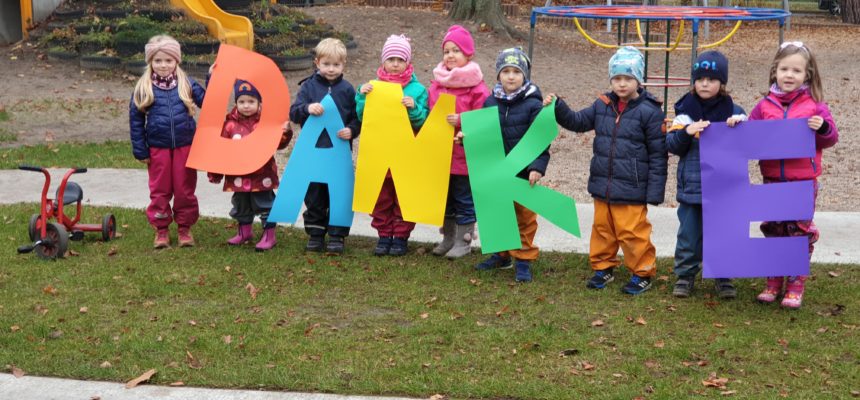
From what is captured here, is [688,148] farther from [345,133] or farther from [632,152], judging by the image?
[345,133]

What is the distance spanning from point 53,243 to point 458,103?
2.92 metres

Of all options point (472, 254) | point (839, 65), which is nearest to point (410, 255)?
point (472, 254)

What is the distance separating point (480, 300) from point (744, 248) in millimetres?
1556

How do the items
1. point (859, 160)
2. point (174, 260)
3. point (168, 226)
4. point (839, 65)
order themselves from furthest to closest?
point (839, 65) → point (859, 160) → point (168, 226) → point (174, 260)

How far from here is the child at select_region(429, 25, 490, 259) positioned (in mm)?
7191

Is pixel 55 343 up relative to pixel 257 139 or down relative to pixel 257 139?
down

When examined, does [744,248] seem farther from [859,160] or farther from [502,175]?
[859,160]

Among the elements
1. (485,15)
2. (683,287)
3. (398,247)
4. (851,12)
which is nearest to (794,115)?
(683,287)

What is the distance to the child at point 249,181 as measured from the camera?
7.71 meters

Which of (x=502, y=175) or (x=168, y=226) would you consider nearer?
(x=502, y=175)

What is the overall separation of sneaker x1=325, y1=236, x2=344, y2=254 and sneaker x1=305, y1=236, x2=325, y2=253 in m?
0.07

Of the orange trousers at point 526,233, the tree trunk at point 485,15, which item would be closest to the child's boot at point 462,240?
the orange trousers at point 526,233

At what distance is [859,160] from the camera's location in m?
11.1

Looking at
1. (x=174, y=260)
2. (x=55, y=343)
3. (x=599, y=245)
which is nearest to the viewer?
(x=55, y=343)
